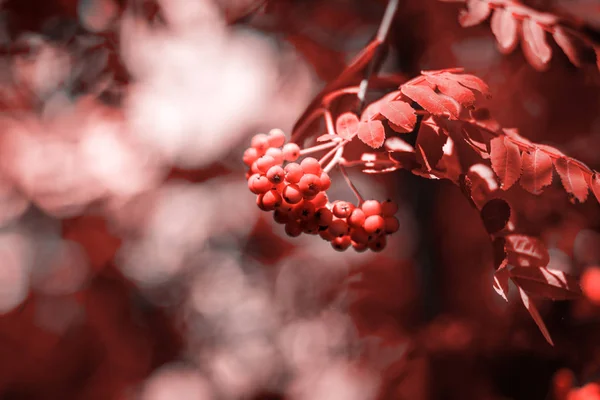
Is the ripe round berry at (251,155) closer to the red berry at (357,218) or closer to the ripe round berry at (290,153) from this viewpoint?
the ripe round berry at (290,153)

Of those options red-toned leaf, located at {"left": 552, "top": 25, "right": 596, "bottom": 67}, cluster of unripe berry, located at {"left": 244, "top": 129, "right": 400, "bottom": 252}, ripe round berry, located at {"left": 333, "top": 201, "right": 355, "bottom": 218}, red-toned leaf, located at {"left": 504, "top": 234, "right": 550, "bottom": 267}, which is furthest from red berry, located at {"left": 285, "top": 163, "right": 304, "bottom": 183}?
red-toned leaf, located at {"left": 552, "top": 25, "right": 596, "bottom": 67}

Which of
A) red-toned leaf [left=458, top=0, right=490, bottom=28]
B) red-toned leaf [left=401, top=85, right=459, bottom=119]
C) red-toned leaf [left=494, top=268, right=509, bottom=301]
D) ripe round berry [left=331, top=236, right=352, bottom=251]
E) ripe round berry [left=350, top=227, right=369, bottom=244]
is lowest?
ripe round berry [left=331, top=236, right=352, bottom=251]

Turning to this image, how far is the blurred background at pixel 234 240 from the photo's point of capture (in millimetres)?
1665

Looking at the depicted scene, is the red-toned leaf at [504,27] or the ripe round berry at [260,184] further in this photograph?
the red-toned leaf at [504,27]

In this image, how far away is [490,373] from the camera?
Result: 4.96 ft

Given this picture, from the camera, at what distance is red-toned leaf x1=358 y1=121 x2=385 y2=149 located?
69cm

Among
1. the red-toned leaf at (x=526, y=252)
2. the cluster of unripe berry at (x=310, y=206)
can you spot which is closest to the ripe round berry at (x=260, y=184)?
the cluster of unripe berry at (x=310, y=206)

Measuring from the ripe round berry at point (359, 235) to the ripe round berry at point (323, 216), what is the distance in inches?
2.6

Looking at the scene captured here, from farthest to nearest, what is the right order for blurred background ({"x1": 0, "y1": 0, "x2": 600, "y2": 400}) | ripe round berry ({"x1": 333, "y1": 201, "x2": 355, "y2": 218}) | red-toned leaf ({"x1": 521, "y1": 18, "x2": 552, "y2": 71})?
blurred background ({"x1": 0, "y1": 0, "x2": 600, "y2": 400}) < red-toned leaf ({"x1": 521, "y1": 18, "x2": 552, "y2": 71}) < ripe round berry ({"x1": 333, "y1": 201, "x2": 355, "y2": 218})

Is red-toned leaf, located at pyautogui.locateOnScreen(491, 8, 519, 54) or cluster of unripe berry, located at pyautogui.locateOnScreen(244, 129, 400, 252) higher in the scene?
red-toned leaf, located at pyautogui.locateOnScreen(491, 8, 519, 54)

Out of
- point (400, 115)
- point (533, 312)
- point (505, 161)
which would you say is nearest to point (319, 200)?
point (400, 115)

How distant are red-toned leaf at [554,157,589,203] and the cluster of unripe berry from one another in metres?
0.29

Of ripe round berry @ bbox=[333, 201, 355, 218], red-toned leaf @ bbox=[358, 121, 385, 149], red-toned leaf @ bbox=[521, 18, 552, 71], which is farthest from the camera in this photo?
red-toned leaf @ bbox=[521, 18, 552, 71]

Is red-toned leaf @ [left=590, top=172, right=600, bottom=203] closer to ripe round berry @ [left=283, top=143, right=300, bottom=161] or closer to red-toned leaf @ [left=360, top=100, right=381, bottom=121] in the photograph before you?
red-toned leaf @ [left=360, top=100, right=381, bottom=121]
